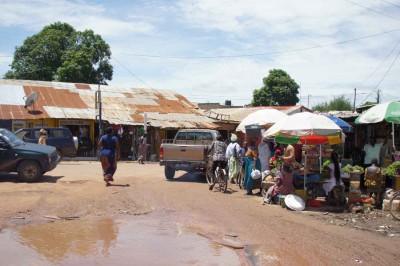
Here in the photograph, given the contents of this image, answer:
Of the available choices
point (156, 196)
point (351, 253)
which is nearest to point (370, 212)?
point (351, 253)

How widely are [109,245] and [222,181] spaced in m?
6.32

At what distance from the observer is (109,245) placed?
682 cm

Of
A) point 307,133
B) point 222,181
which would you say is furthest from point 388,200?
point 222,181

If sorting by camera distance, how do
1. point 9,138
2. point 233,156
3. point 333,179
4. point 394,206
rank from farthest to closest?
1. point 233,156
2. point 9,138
3. point 333,179
4. point 394,206

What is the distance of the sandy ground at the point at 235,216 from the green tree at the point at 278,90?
102 ft

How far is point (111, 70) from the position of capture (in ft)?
138

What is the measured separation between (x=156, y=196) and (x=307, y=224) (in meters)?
4.32

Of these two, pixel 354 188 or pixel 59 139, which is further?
pixel 59 139

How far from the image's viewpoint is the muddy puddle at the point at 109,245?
19.8 ft

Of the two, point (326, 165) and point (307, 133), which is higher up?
point (307, 133)

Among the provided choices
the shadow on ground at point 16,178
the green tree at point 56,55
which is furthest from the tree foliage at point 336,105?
the shadow on ground at point 16,178

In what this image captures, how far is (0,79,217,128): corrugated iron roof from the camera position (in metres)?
26.3

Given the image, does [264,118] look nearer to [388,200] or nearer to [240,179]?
[240,179]

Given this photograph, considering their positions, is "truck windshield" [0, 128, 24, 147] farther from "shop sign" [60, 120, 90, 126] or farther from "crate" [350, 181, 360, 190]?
"shop sign" [60, 120, 90, 126]
